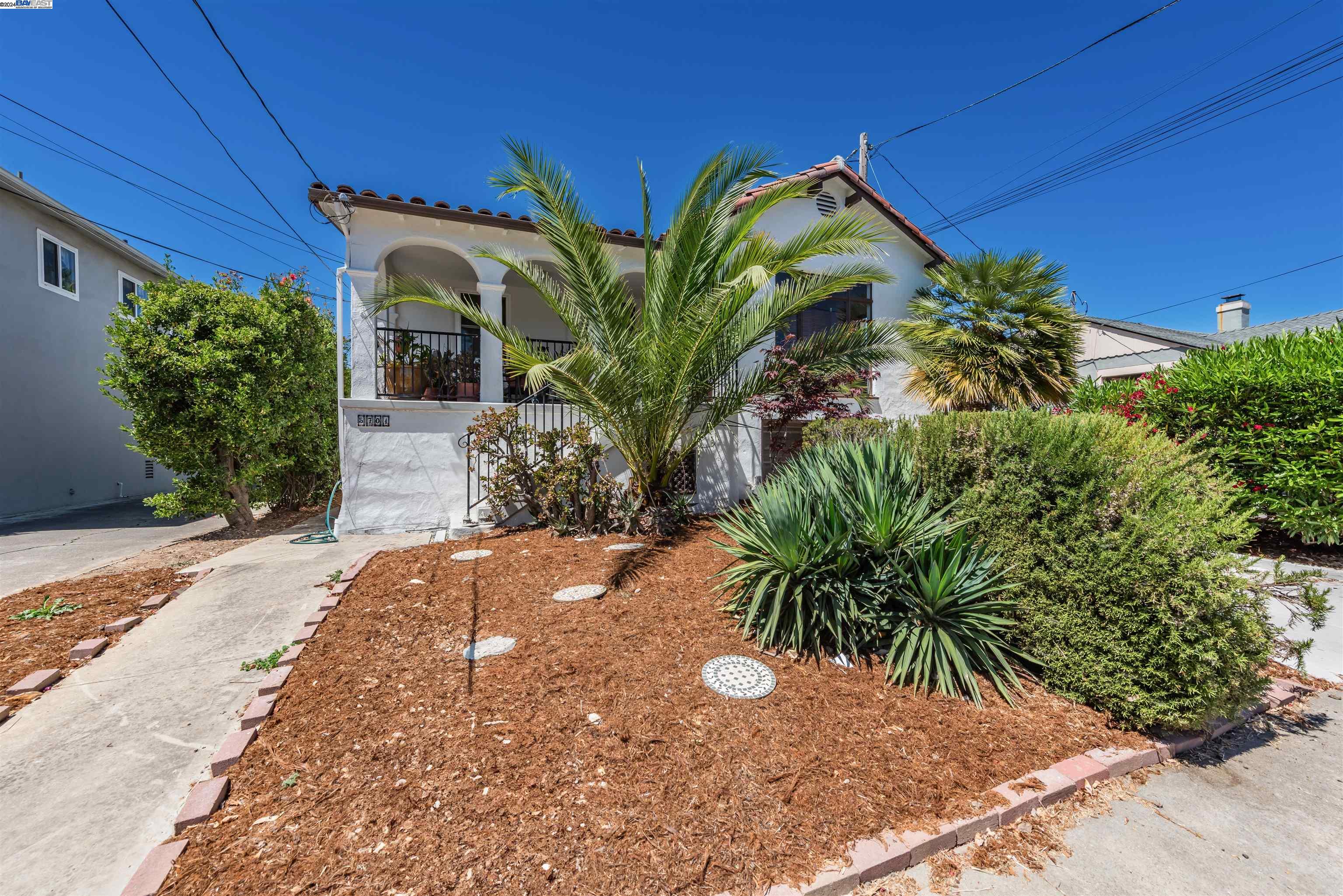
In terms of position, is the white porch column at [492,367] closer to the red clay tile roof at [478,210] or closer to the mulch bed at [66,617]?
the red clay tile roof at [478,210]

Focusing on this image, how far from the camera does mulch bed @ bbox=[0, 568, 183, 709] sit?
147 inches

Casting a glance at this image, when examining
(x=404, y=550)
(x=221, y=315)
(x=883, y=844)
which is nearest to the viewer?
(x=883, y=844)

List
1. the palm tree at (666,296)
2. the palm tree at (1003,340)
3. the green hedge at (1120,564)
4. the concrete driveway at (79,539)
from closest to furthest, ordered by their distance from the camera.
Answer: the green hedge at (1120,564) → the palm tree at (666,296) → the concrete driveway at (79,539) → the palm tree at (1003,340)

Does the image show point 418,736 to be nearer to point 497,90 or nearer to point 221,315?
point 221,315

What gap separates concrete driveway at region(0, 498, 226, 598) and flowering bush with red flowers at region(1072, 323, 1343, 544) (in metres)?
13.3

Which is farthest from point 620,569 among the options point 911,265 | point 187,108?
point 187,108

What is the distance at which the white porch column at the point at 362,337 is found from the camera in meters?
7.61

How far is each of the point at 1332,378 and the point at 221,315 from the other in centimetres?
1514

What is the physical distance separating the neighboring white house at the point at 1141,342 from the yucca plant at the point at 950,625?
1406cm

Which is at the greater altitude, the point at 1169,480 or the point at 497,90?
the point at 497,90

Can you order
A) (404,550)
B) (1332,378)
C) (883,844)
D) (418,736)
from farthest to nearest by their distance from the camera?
1. (404,550)
2. (1332,378)
3. (418,736)
4. (883,844)

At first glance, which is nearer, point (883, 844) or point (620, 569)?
point (883, 844)

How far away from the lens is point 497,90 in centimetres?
917

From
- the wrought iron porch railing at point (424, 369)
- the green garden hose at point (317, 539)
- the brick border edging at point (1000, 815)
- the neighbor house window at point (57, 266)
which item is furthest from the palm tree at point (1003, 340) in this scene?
the neighbor house window at point (57, 266)
